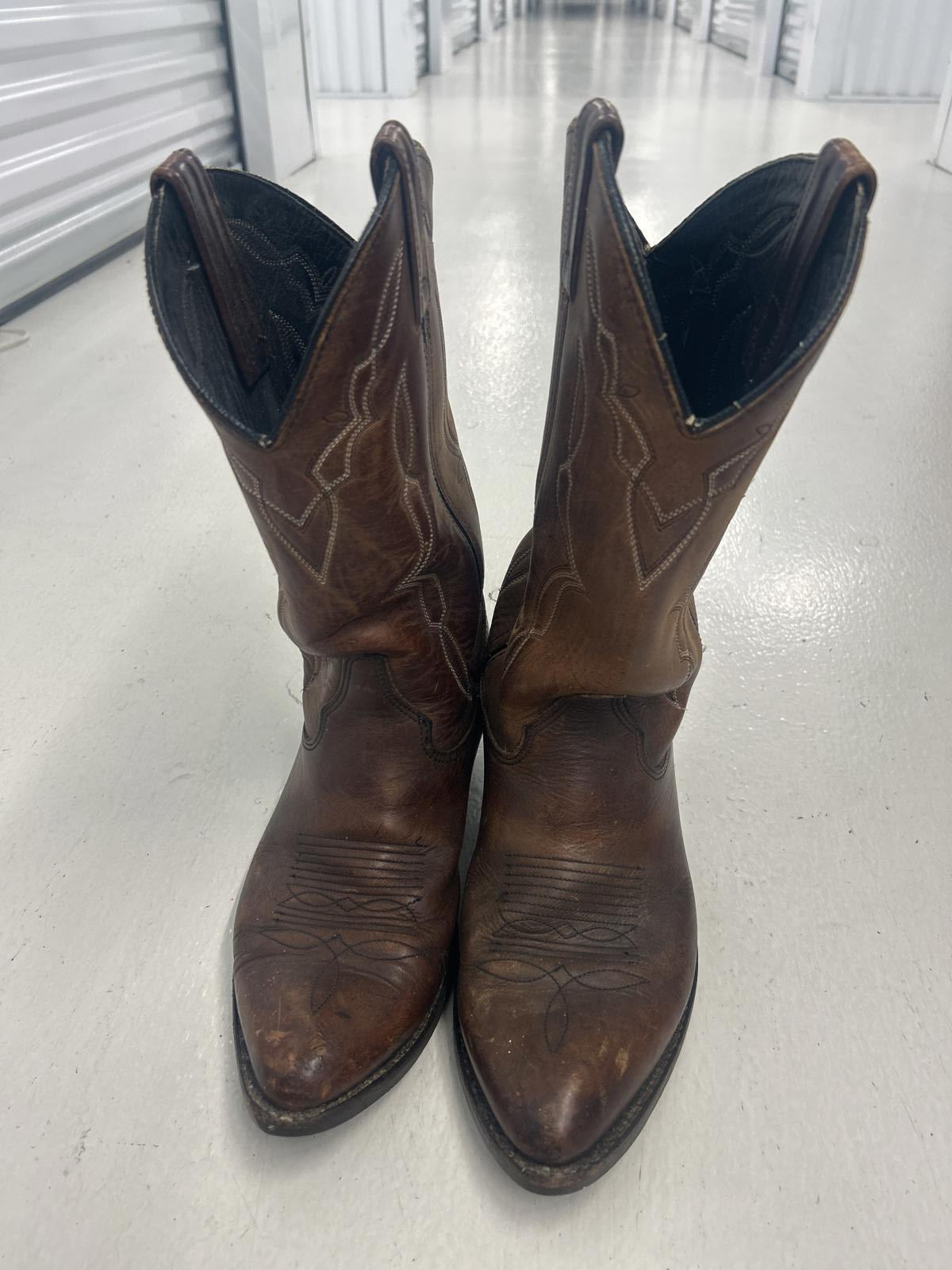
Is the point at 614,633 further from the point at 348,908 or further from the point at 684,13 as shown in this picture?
the point at 684,13

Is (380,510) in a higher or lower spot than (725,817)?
higher

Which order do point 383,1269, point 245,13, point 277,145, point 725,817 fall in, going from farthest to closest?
point 277,145
point 245,13
point 725,817
point 383,1269

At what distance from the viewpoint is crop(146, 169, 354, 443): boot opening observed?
20.1 inches

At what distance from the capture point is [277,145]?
111 inches

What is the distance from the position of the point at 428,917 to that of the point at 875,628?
0.65 metres

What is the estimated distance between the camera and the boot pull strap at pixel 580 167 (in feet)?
1.63

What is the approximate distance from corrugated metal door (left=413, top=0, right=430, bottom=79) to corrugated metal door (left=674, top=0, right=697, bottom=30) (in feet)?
13.1

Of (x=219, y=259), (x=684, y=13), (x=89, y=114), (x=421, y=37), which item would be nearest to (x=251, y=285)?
(x=219, y=259)

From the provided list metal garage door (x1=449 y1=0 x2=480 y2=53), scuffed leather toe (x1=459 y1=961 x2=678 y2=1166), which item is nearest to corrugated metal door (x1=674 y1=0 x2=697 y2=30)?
metal garage door (x1=449 y1=0 x2=480 y2=53)

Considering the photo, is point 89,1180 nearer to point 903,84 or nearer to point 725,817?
point 725,817

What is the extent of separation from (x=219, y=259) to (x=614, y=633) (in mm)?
354

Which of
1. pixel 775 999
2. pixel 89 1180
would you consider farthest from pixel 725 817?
pixel 89 1180

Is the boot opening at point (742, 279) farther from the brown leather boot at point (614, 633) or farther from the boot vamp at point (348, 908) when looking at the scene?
the boot vamp at point (348, 908)

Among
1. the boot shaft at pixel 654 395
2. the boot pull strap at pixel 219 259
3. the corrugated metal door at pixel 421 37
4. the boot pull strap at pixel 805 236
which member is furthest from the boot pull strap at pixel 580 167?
the corrugated metal door at pixel 421 37
